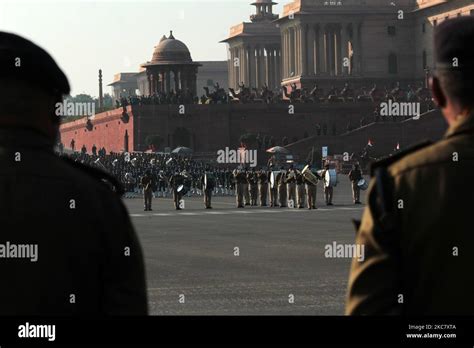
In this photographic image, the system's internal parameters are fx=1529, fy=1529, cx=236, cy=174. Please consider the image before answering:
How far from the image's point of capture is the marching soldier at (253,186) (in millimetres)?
56062

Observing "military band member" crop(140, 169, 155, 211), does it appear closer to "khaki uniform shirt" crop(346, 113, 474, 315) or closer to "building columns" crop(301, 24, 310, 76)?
"khaki uniform shirt" crop(346, 113, 474, 315)

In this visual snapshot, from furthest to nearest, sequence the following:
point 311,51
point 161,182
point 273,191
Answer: point 311,51 < point 161,182 < point 273,191

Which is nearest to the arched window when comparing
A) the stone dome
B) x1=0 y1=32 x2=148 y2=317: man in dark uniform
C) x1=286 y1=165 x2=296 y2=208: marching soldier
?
x1=286 y1=165 x2=296 y2=208: marching soldier

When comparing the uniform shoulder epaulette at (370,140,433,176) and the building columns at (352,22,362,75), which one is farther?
the building columns at (352,22,362,75)

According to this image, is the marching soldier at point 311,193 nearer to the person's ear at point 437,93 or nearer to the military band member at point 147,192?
the military band member at point 147,192

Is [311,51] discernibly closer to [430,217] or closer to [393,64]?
[393,64]

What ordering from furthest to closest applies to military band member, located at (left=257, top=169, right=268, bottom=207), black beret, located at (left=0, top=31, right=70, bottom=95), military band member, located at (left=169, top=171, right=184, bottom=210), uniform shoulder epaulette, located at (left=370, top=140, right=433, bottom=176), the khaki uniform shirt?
military band member, located at (left=257, top=169, right=268, bottom=207) < military band member, located at (left=169, top=171, right=184, bottom=210) < black beret, located at (left=0, top=31, right=70, bottom=95) < uniform shoulder epaulette, located at (left=370, top=140, right=433, bottom=176) < the khaki uniform shirt

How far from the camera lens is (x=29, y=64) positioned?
5078 mm

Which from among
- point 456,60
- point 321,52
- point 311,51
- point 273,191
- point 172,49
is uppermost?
point 311,51

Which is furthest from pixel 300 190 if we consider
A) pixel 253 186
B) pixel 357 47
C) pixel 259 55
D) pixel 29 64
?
pixel 259 55

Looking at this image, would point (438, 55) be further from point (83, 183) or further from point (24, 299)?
point (24, 299)

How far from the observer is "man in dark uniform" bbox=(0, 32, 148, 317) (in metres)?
4.82

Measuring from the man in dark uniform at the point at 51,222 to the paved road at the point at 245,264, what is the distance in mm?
7982

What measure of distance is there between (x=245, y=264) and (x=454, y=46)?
1678cm
